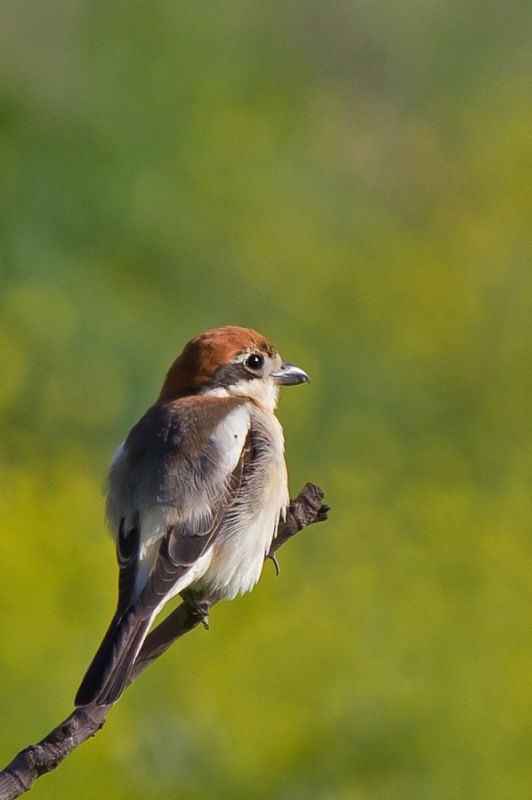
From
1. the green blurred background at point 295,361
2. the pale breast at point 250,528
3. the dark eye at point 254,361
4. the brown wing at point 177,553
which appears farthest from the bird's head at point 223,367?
the green blurred background at point 295,361

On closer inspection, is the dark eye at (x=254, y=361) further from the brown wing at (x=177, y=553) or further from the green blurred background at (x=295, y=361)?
the green blurred background at (x=295, y=361)

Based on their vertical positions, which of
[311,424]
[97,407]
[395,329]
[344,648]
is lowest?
[344,648]

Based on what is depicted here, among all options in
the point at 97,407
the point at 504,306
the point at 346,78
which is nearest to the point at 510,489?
the point at 504,306

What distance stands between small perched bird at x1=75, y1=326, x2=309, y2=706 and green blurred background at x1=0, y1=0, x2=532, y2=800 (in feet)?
2.36

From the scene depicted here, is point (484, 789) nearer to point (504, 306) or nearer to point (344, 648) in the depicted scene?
point (344, 648)

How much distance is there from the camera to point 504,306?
6.38 metres

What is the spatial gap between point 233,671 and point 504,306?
2.86 metres

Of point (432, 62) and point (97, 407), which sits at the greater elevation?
point (432, 62)

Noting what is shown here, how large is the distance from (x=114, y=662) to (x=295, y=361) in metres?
2.86

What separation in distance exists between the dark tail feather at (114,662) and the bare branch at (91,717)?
30 millimetres

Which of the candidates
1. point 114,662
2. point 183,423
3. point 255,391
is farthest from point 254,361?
point 114,662

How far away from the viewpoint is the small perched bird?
10.3ft

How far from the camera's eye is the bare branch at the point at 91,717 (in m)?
2.28

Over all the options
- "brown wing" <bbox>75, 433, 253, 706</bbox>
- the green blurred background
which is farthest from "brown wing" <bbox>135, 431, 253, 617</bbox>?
the green blurred background
